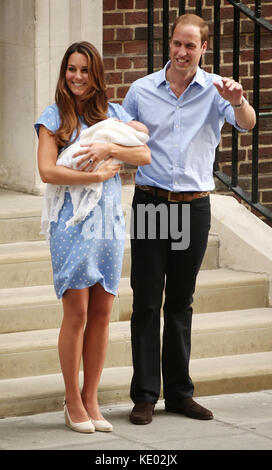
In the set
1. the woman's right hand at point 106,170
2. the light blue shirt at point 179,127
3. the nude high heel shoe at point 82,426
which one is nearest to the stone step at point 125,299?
the nude high heel shoe at point 82,426

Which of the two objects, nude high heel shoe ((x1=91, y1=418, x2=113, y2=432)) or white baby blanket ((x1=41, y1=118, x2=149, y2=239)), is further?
nude high heel shoe ((x1=91, y1=418, x2=113, y2=432))

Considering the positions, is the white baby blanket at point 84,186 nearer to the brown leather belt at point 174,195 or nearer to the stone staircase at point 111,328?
the brown leather belt at point 174,195

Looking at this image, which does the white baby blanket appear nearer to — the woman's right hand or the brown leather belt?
the woman's right hand

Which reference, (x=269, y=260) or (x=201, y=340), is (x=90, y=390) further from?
(x=269, y=260)

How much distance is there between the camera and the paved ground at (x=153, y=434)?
4922 millimetres

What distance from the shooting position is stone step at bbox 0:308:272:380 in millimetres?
5672

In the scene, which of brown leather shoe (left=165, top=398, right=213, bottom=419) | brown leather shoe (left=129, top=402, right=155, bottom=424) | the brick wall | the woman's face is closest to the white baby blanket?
the woman's face

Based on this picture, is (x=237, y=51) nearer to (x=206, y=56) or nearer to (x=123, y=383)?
(x=206, y=56)

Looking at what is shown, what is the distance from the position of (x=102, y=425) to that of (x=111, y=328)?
0.97 metres

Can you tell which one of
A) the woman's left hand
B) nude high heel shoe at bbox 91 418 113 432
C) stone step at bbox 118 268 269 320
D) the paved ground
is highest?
the woman's left hand

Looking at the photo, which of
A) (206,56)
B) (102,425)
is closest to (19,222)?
(102,425)

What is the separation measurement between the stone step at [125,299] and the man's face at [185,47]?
4.98ft

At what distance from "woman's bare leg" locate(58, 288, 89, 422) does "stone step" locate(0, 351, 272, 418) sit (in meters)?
0.33
